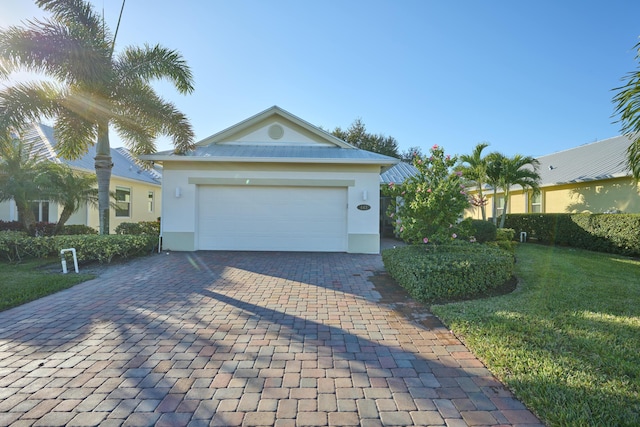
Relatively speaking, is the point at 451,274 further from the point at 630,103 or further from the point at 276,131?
the point at 276,131

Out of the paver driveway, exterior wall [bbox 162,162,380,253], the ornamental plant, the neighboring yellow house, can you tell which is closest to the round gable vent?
exterior wall [bbox 162,162,380,253]

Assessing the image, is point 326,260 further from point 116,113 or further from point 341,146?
point 116,113

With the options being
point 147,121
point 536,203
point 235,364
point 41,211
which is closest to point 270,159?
point 147,121

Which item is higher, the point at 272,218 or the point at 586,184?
the point at 586,184

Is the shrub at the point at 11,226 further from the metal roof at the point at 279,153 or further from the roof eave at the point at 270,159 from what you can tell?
the metal roof at the point at 279,153

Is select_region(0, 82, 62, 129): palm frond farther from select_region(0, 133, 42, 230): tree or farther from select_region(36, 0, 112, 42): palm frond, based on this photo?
select_region(36, 0, 112, 42): palm frond

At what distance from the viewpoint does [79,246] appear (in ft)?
25.8

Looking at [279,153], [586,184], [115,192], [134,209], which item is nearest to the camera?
[279,153]

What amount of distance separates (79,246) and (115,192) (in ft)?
25.9

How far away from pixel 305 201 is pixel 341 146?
2903mm

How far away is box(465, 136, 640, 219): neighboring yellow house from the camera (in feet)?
39.3

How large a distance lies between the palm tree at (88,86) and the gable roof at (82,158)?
7.19ft

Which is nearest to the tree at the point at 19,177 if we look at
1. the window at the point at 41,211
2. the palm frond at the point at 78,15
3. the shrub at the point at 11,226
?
the shrub at the point at 11,226

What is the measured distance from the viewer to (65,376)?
2.90 m
